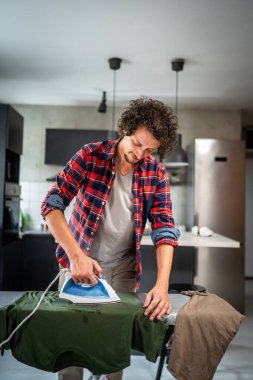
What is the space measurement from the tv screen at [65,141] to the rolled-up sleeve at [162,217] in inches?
124

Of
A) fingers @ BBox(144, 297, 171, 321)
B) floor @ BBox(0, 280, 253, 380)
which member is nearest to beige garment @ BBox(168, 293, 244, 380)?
fingers @ BBox(144, 297, 171, 321)

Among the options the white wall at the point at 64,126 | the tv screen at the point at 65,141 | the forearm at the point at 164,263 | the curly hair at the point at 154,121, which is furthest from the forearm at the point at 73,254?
the white wall at the point at 64,126

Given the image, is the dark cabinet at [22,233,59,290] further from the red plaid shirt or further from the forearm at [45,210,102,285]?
the forearm at [45,210,102,285]

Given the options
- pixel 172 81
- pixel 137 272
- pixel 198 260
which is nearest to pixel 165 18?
pixel 172 81

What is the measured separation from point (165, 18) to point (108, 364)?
2266 mm

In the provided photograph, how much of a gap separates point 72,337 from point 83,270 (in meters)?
0.19

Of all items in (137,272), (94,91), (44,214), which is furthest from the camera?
(94,91)

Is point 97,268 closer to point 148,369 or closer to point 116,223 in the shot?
point 116,223

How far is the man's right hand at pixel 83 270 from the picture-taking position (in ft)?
3.76

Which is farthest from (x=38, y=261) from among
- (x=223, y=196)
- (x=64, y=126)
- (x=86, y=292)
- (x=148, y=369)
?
(x=86, y=292)

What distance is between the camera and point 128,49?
10.3ft

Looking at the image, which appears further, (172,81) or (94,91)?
(94,91)

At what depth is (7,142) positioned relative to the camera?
3.55 meters

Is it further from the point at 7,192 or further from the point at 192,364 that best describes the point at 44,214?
the point at 7,192
